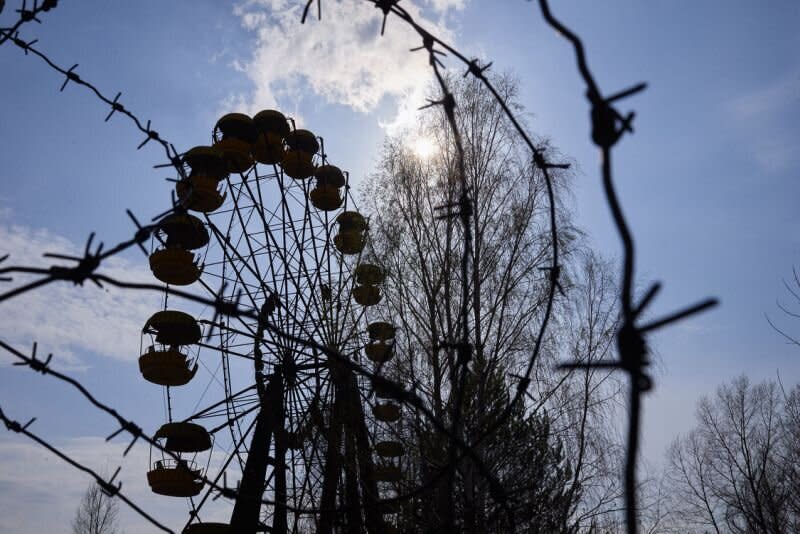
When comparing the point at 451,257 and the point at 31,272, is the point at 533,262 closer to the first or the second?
the point at 451,257

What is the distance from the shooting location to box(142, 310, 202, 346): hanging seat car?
9516mm

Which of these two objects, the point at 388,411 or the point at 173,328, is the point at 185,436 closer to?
the point at 173,328

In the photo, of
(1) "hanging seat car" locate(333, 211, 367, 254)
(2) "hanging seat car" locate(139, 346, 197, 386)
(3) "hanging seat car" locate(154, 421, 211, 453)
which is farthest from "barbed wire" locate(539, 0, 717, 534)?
(1) "hanging seat car" locate(333, 211, 367, 254)

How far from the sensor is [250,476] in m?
7.95

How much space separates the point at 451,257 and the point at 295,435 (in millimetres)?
3655

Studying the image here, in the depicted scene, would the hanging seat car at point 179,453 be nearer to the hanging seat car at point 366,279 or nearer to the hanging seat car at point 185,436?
the hanging seat car at point 185,436

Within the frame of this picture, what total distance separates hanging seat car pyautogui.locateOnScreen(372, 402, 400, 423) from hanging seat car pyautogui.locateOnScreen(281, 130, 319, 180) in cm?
447

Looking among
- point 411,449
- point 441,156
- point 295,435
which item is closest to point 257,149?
point 441,156

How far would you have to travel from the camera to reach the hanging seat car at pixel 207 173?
9.60 meters

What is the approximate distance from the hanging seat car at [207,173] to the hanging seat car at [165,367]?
2.32m

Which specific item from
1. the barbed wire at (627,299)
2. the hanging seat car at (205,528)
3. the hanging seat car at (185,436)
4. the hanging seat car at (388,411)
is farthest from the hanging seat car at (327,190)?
the barbed wire at (627,299)

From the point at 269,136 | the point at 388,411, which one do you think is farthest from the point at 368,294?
the point at 269,136

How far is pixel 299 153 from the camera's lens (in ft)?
36.8

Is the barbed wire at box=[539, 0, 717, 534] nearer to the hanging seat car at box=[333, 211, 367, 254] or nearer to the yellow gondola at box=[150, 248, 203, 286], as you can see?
the yellow gondola at box=[150, 248, 203, 286]
